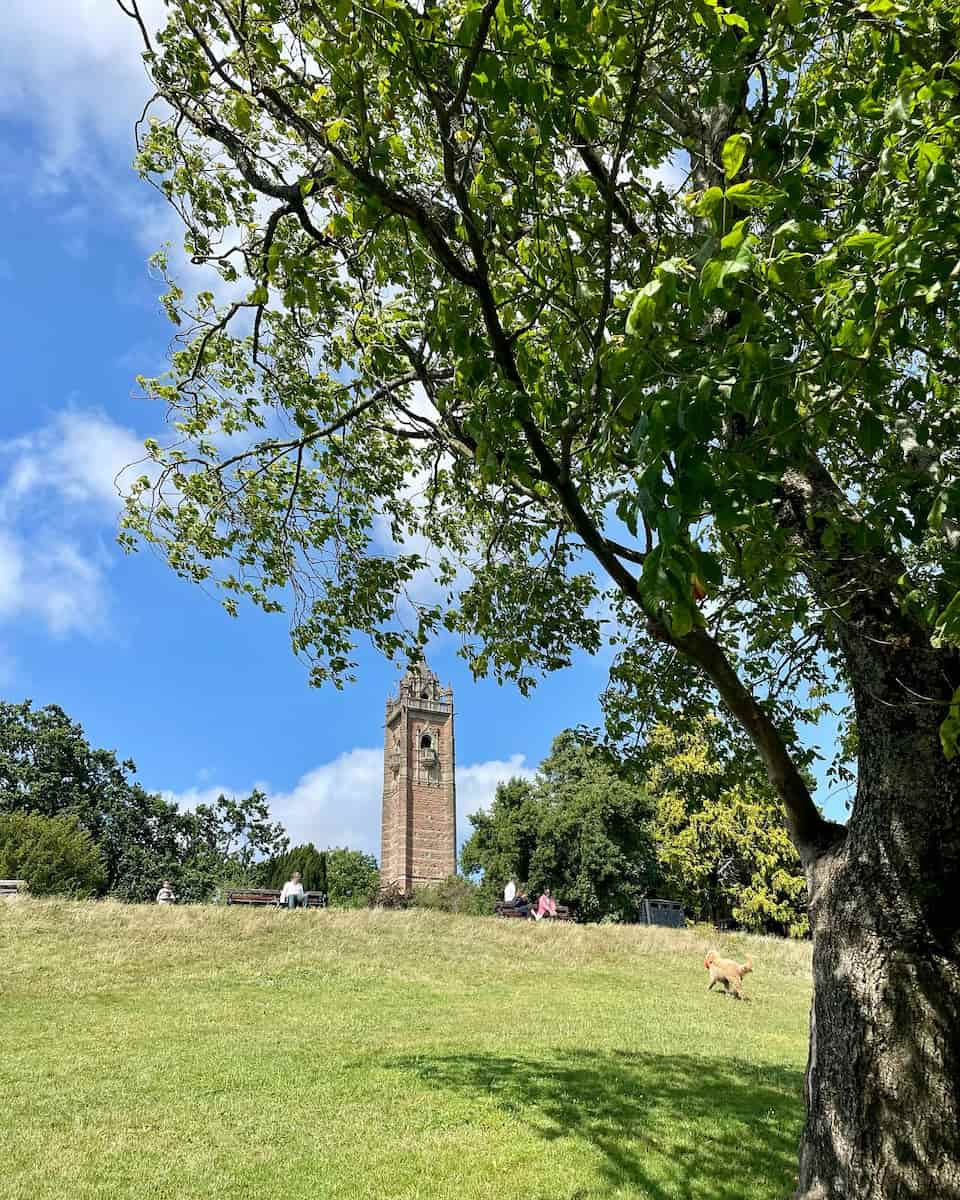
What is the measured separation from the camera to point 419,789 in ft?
214

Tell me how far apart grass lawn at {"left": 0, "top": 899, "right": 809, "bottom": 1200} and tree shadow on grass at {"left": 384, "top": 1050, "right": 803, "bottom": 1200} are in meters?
0.04

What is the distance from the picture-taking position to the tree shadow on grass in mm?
6180

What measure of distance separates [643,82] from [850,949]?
5420 millimetres

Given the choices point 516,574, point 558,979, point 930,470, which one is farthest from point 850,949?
point 558,979

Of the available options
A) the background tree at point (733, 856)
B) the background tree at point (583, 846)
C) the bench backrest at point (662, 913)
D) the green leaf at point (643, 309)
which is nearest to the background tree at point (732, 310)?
the green leaf at point (643, 309)

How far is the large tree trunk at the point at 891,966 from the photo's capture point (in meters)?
4.19

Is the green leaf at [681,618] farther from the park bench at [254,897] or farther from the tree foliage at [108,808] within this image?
the tree foliage at [108,808]

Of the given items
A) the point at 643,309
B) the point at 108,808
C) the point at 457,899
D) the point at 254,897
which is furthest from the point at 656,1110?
the point at 108,808

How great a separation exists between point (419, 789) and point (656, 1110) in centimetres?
5877

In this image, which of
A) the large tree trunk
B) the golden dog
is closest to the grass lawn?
the golden dog

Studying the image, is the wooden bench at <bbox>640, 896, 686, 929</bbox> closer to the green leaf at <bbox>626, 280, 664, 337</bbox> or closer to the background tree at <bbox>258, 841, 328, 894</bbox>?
the background tree at <bbox>258, 841, 328, 894</bbox>

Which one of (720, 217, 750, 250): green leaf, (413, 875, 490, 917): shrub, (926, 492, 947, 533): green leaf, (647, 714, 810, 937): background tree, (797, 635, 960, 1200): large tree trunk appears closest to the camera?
(720, 217, 750, 250): green leaf

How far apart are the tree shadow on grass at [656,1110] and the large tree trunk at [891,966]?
77.1 inches

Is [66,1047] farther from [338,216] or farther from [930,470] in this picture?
[930,470]
